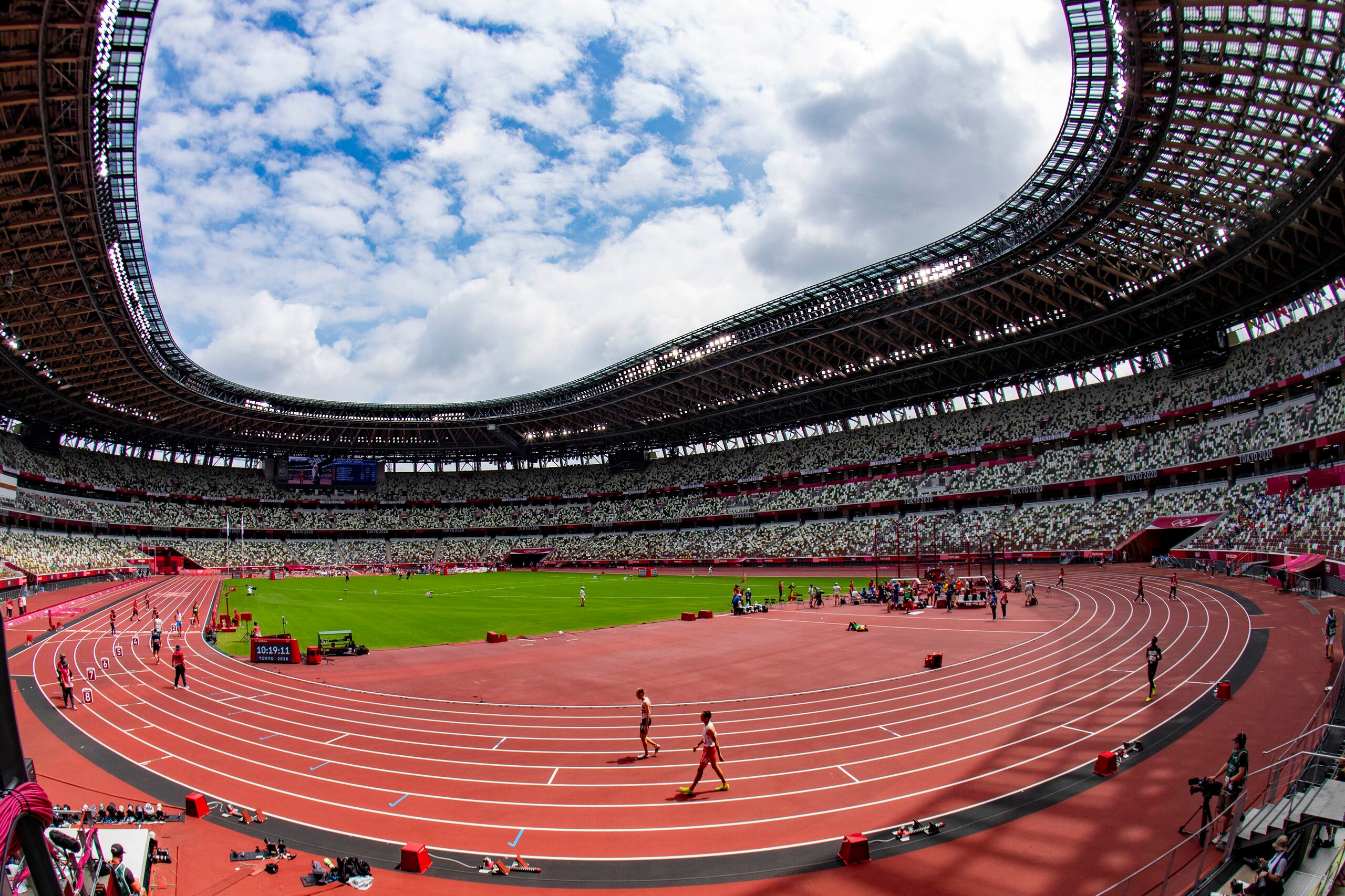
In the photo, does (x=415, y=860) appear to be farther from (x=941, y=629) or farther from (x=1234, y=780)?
(x=941, y=629)

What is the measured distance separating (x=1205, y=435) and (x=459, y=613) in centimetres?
5262

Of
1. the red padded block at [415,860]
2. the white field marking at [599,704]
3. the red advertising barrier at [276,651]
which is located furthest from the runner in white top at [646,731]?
the red advertising barrier at [276,651]

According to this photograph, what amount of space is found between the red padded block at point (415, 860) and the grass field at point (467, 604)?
18.8 m

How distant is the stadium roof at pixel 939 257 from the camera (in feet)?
80.0

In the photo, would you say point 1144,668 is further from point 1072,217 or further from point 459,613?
point 459,613

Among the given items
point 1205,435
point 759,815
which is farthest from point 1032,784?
point 1205,435

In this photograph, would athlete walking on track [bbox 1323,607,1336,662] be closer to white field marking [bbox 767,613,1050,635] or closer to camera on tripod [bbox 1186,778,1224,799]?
white field marking [bbox 767,613,1050,635]

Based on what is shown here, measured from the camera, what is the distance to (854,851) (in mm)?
9680

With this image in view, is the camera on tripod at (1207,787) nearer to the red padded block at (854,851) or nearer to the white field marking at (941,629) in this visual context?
the red padded block at (854,851)

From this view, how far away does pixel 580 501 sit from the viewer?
10244 cm

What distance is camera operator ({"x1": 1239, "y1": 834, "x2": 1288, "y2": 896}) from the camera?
727 centimetres

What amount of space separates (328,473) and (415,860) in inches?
3874

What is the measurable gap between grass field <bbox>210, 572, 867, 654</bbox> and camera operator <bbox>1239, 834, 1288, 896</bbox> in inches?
1006

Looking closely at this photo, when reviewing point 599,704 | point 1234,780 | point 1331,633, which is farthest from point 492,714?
point 1331,633
